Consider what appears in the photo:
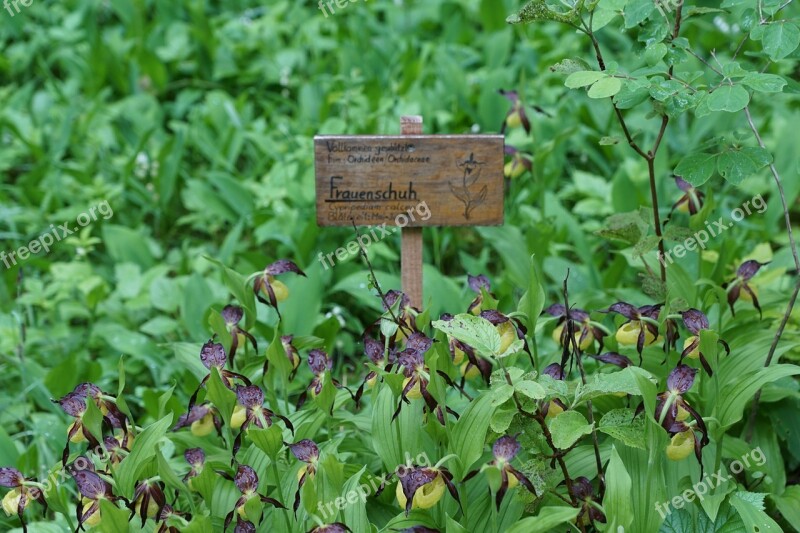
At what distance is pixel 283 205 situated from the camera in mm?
2615

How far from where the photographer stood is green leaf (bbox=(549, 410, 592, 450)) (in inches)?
51.9

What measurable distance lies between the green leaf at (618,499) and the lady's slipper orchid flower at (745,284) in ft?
1.80

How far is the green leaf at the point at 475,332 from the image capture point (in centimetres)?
128

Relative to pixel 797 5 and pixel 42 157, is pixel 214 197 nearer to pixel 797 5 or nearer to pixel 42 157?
pixel 42 157

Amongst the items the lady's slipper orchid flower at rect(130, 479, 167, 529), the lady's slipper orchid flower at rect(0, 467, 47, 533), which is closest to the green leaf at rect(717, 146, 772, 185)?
the lady's slipper orchid flower at rect(130, 479, 167, 529)

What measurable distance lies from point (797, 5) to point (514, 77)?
1148mm

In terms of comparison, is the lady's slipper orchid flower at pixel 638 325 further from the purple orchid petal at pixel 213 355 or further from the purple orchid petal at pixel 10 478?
the purple orchid petal at pixel 10 478

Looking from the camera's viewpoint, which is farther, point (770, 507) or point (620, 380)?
point (770, 507)

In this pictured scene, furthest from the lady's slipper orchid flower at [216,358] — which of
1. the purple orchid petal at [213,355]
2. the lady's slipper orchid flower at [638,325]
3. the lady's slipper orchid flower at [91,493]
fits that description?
the lady's slipper orchid flower at [638,325]

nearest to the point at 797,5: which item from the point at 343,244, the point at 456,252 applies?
the point at 456,252

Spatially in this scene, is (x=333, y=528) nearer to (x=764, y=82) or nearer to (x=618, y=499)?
(x=618, y=499)

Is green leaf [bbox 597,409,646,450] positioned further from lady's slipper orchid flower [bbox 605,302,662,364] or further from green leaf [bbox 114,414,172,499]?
green leaf [bbox 114,414,172,499]

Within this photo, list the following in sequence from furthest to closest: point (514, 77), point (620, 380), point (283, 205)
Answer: point (514, 77) < point (283, 205) < point (620, 380)

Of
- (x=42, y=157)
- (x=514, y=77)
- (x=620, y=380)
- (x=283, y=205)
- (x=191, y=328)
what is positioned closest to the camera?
(x=620, y=380)
